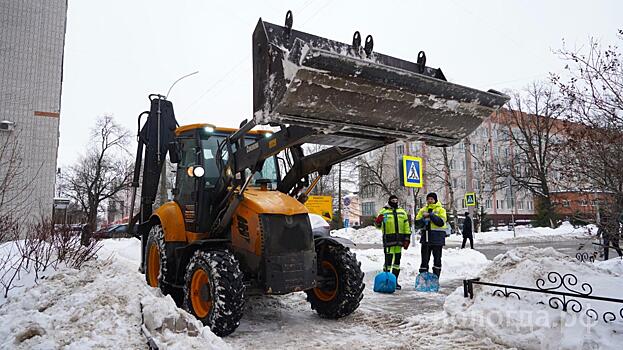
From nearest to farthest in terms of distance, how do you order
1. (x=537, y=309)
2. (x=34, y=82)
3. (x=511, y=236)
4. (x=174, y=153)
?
1. (x=537, y=309)
2. (x=174, y=153)
3. (x=34, y=82)
4. (x=511, y=236)

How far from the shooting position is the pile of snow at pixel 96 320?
3.18 meters

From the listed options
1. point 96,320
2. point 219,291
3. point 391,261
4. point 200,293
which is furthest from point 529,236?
point 96,320

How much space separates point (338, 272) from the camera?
5438 mm

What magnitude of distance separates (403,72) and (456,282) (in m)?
5.87

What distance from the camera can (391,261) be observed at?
8.05m

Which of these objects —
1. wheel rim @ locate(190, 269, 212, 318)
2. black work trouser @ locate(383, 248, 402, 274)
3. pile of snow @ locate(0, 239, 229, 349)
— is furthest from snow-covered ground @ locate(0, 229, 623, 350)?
black work trouser @ locate(383, 248, 402, 274)

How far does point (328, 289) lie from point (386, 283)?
1928 mm

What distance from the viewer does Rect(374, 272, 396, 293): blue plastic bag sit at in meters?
7.15

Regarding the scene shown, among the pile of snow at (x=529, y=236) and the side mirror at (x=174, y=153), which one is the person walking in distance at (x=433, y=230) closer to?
the side mirror at (x=174, y=153)

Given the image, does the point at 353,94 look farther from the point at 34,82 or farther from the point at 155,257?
the point at 34,82

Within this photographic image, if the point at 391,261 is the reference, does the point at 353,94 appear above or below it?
above

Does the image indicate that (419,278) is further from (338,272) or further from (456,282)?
(338,272)

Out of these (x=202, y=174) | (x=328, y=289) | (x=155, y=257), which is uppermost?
(x=202, y=174)

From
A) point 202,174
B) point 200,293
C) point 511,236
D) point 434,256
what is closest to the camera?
point 200,293
